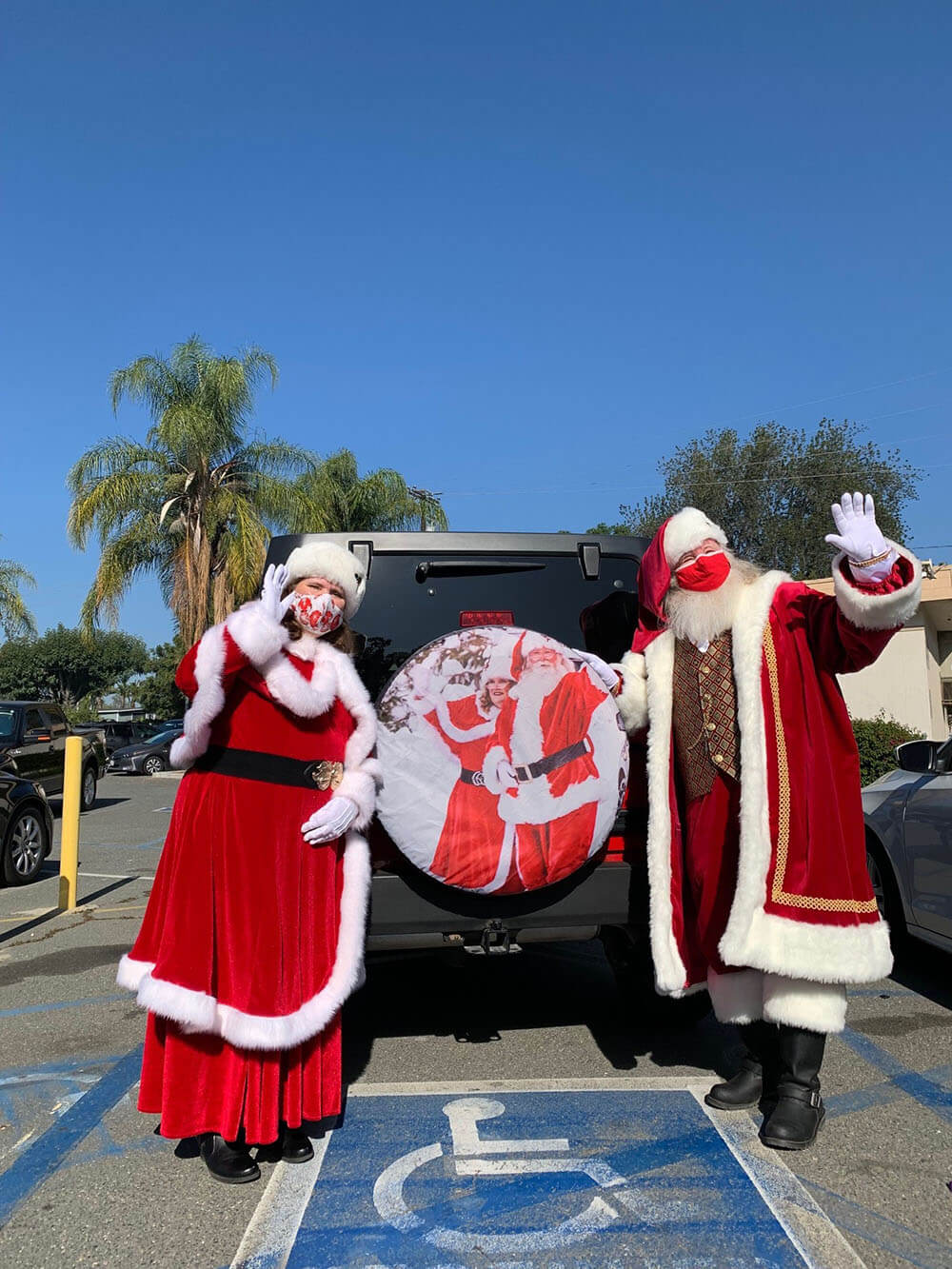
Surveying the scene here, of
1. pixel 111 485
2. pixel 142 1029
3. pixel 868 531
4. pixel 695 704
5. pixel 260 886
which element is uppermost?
pixel 111 485

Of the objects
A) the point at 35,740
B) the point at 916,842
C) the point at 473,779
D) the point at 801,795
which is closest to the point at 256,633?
the point at 473,779

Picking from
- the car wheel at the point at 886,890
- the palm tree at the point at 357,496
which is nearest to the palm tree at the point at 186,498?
the palm tree at the point at 357,496

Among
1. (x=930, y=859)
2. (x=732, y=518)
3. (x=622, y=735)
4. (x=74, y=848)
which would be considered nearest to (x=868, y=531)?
(x=622, y=735)

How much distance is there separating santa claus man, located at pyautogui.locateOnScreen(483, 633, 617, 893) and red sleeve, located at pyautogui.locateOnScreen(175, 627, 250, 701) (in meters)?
0.88

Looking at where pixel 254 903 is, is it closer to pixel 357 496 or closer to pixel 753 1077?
pixel 753 1077

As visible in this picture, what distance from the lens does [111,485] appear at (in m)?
23.8

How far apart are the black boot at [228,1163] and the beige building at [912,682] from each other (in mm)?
18281

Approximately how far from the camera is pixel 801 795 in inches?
136

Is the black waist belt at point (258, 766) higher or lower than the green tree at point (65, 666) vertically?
lower

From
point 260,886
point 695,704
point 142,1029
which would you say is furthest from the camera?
point 142,1029

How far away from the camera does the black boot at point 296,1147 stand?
334 cm

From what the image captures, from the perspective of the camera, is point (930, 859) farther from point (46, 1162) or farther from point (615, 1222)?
point (46, 1162)

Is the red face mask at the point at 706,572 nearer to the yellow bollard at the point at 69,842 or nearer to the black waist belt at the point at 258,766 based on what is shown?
the black waist belt at the point at 258,766

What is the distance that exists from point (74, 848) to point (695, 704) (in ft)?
19.9
